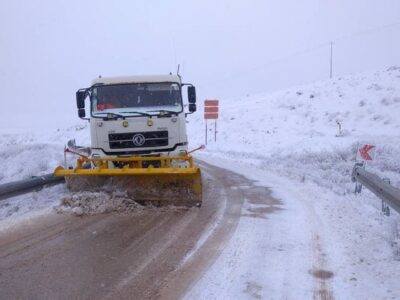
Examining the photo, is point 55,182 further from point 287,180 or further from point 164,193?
point 287,180

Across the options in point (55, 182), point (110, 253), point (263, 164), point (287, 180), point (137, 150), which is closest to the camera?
point (110, 253)

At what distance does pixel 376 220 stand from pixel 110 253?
14.5 feet

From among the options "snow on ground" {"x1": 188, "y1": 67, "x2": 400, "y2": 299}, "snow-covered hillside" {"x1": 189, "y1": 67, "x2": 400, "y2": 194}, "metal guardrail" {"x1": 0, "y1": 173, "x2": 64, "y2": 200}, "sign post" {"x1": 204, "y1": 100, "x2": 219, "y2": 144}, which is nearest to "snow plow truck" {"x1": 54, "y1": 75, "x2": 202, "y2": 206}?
"metal guardrail" {"x1": 0, "y1": 173, "x2": 64, "y2": 200}

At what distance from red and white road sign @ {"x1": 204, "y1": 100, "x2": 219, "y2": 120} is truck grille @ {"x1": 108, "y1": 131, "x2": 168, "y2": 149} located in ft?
55.9

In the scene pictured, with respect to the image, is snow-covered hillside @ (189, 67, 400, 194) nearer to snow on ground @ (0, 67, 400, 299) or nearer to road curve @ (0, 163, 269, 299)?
snow on ground @ (0, 67, 400, 299)

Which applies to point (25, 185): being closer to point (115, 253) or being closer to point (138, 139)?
point (138, 139)

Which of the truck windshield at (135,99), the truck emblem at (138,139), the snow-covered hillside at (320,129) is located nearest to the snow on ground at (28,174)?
the truck emblem at (138,139)

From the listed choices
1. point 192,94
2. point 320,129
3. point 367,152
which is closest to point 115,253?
point 192,94

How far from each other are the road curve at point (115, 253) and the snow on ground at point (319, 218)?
360mm

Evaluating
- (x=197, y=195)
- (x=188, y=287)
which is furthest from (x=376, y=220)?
(x=188, y=287)

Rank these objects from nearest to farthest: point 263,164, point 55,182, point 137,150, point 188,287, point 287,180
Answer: point 188,287 → point 137,150 → point 55,182 → point 287,180 → point 263,164

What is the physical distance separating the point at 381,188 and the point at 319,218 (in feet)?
4.29

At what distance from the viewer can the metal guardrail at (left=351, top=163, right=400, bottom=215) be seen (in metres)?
7.36

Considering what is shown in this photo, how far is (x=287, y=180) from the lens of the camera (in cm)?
1285
